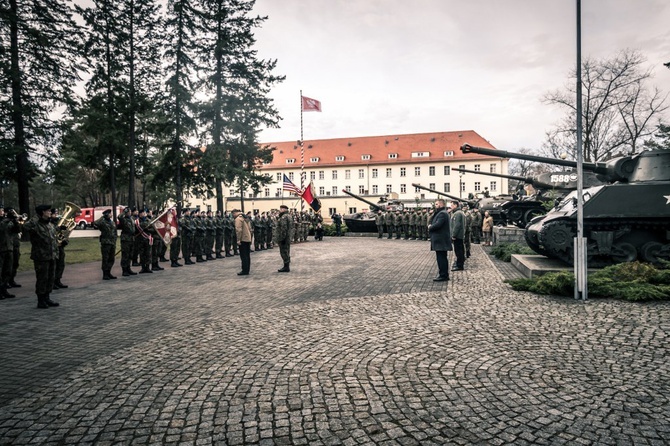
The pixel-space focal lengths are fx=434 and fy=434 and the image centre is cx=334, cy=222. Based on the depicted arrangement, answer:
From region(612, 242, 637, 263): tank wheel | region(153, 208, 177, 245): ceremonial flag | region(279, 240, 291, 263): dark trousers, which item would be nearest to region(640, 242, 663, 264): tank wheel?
region(612, 242, 637, 263): tank wheel

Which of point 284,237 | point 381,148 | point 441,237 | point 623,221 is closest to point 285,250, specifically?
point 284,237

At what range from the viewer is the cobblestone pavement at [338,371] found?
308cm

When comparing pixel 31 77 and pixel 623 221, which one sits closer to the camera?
pixel 623 221

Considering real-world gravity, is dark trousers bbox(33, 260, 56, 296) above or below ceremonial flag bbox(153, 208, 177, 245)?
below

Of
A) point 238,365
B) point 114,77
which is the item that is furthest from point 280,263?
point 114,77

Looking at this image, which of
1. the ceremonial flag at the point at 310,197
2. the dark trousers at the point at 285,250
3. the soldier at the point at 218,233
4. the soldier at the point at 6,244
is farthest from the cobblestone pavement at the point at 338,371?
the ceremonial flag at the point at 310,197

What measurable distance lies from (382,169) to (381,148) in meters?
4.43

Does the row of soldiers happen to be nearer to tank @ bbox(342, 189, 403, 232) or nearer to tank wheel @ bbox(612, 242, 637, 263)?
tank @ bbox(342, 189, 403, 232)

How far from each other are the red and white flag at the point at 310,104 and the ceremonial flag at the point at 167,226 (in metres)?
18.5

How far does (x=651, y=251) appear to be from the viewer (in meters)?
10.2

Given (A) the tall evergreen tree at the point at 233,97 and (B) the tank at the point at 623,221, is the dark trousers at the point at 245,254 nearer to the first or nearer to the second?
(B) the tank at the point at 623,221

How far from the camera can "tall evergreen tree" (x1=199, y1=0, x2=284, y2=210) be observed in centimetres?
2892

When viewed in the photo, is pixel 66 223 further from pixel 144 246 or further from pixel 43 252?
pixel 43 252

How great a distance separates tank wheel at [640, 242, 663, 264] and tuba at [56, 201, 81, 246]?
44.2 ft
